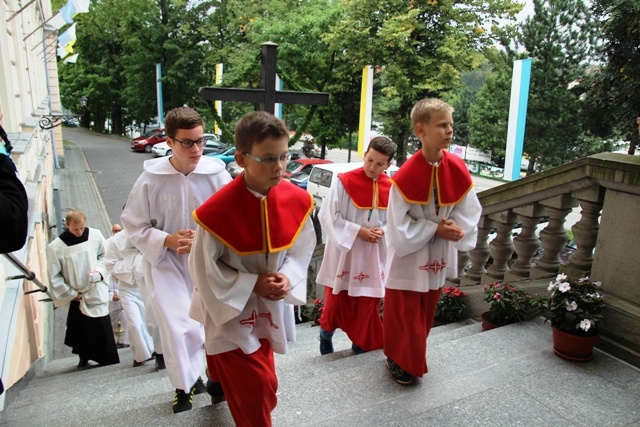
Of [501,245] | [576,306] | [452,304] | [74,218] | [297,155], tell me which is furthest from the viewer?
[297,155]

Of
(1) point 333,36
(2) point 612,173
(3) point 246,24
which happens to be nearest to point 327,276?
(2) point 612,173

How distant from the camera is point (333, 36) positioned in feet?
71.6

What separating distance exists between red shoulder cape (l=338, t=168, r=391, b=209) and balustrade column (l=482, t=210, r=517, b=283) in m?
1.23

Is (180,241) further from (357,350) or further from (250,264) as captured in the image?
(357,350)

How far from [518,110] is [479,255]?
398 inches

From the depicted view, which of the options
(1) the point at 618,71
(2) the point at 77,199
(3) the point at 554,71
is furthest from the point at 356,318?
(3) the point at 554,71

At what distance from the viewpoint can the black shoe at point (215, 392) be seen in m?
3.30

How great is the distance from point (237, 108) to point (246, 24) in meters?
4.99

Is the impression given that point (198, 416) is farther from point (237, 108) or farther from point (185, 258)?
point (237, 108)

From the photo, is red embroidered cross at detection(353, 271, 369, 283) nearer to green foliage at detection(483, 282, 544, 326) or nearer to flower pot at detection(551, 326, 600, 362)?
green foliage at detection(483, 282, 544, 326)

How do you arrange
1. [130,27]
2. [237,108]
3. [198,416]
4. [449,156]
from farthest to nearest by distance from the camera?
[130,27]
[237,108]
[449,156]
[198,416]

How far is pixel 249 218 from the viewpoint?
2.71m

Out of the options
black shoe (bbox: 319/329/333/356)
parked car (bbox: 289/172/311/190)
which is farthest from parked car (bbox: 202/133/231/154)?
black shoe (bbox: 319/329/333/356)

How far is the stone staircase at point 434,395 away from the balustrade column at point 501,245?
765 mm
